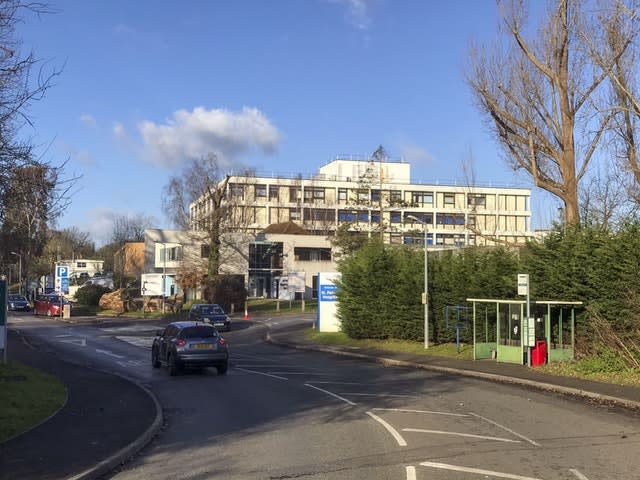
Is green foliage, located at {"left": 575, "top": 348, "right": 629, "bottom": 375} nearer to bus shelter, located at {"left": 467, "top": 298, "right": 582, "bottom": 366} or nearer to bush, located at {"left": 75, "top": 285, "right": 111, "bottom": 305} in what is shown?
bus shelter, located at {"left": 467, "top": 298, "right": 582, "bottom": 366}

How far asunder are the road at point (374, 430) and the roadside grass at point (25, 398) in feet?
6.97

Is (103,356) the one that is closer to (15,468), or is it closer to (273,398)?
(273,398)

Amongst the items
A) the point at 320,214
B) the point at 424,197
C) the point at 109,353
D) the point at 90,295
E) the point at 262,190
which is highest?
the point at 262,190

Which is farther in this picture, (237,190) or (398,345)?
(237,190)

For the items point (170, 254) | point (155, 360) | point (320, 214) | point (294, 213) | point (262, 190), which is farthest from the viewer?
point (262, 190)

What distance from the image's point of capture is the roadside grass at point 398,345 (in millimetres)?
25280

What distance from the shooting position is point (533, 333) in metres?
20.2

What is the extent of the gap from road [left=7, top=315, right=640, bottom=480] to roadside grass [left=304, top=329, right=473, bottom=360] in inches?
201

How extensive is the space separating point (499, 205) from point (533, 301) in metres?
95.6

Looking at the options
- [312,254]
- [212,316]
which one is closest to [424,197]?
[312,254]

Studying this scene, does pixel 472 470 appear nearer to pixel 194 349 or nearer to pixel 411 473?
pixel 411 473

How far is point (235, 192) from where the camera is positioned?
229 ft

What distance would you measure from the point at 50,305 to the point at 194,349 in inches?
1706

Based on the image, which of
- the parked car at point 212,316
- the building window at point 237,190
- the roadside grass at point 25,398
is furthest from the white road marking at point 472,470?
the building window at point 237,190
